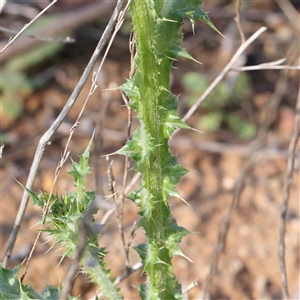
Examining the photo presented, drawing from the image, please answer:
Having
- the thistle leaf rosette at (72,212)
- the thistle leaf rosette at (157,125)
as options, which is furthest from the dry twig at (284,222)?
the thistle leaf rosette at (72,212)

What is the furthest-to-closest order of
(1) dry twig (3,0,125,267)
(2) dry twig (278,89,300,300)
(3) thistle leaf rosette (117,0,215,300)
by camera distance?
→ (2) dry twig (278,89,300,300) → (1) dry twig (3,0,125,267) → (3) thistle leaf rosette (117,0,215,300)

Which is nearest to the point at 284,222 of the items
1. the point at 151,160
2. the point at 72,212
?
the point at 151,160

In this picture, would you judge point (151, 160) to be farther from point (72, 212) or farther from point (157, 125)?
point (72, 212)

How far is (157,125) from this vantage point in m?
1.20

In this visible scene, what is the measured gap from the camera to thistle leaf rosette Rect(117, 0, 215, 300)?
109 centimetres

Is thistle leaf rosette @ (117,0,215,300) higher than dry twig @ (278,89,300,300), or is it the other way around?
thistle leaf rosette @ (117,0,215,300)

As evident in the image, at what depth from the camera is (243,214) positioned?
3141 millimetres

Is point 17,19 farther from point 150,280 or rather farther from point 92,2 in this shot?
point 150,280

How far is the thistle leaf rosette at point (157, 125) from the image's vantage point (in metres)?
1.09

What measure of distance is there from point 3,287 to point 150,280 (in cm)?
43

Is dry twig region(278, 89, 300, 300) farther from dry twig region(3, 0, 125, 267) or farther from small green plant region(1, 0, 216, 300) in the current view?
dry twig region(3, 0, 125, 267)

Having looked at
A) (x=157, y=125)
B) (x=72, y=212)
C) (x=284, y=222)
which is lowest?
(x=284, y=222)

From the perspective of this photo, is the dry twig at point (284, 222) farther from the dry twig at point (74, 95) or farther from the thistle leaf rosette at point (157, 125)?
the dry twig at point (74, 95)

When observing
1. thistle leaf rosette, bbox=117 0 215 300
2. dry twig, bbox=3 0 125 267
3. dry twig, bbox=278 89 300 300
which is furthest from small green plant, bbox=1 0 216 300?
dry twig, bbox=278 89 300 300
